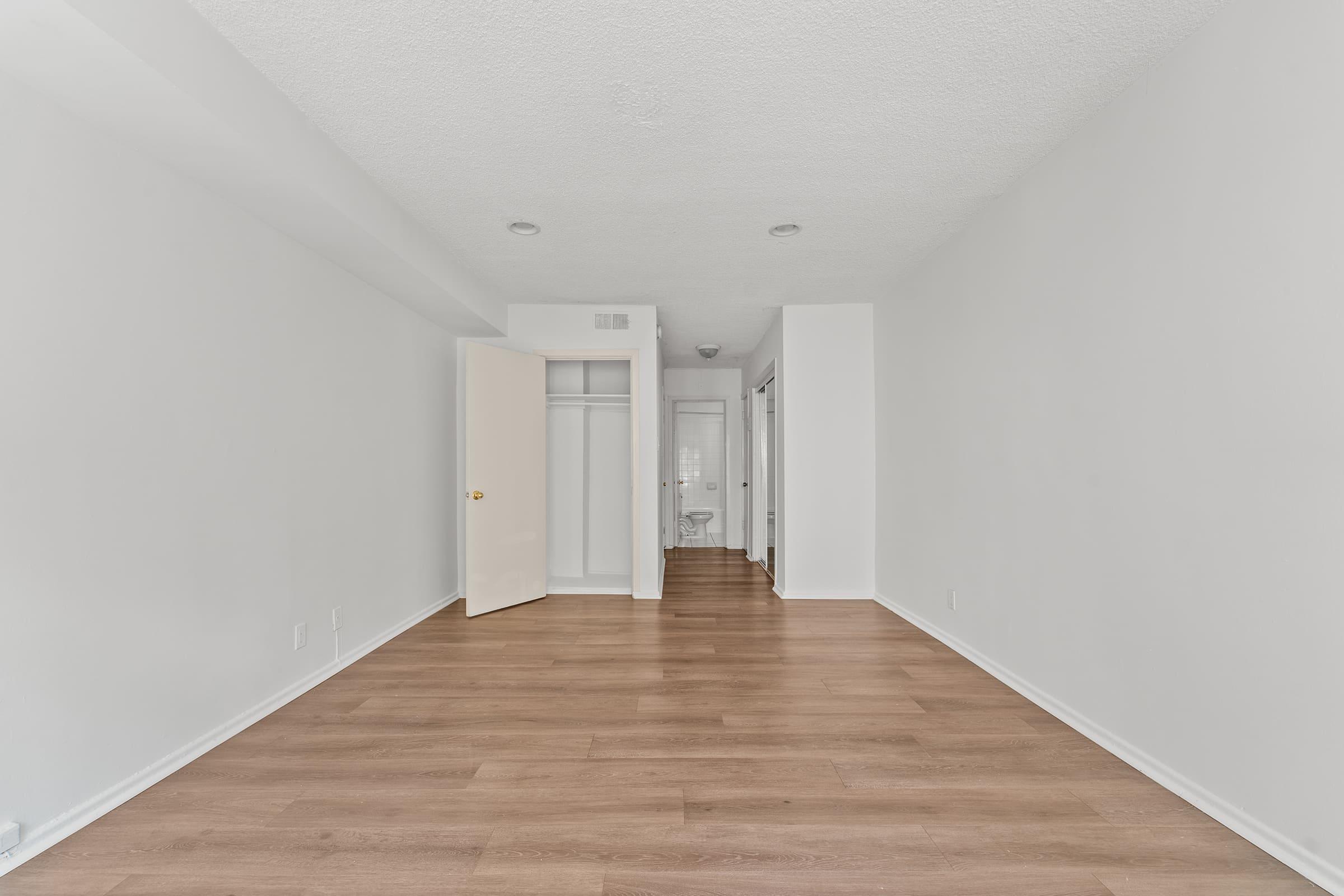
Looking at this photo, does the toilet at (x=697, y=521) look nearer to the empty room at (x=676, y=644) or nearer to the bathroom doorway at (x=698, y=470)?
the bathroom doorway at (x=698, y=470)

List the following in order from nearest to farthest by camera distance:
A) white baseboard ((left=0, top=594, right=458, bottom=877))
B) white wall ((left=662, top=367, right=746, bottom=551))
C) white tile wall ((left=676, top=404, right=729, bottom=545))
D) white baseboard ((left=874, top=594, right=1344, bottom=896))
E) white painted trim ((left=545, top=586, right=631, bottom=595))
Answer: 1. white baseboard ((left=874, top=594, right=1344, bottom=896))
2. white baseboard ((left=0, top=594, right=458, bottom=877))
3. white painted trim ((left=545, top=586, right=631, bottom=595))
4. white wall ((left=662, top=367, right=746, bottom=551))
5. white tile wall ((left=676, top=404, right=729, bottom=545))

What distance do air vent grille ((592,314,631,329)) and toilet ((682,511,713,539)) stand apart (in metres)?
3.90

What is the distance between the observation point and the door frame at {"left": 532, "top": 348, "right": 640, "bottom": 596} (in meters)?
5.13

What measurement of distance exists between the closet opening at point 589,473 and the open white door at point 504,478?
17.6 inches

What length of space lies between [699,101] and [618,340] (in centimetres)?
295

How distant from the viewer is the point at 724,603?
16.3 ft

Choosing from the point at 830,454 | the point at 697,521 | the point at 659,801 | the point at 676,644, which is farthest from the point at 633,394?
the point at 697,521

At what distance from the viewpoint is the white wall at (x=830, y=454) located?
5.06m

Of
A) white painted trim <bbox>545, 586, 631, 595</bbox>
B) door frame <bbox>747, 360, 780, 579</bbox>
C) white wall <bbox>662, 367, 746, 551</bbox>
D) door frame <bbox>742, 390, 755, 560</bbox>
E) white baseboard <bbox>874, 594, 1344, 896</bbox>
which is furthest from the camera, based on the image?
white wall <bbox>662, 367, 746, 551</bbox>

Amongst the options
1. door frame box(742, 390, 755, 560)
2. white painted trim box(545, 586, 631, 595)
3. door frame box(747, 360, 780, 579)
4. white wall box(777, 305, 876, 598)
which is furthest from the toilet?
white wall box(777, 305, 876, 598)

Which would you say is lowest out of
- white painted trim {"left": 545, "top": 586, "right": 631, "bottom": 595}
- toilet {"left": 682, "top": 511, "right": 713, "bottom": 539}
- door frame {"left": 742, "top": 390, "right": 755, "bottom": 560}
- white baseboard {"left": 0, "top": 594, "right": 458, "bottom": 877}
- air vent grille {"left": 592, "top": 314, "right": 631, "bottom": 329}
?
white painted trim {"left": 545, "top": 586, "right": 631, "bottom": 595}

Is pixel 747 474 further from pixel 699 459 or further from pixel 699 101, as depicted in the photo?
pixel 699 101


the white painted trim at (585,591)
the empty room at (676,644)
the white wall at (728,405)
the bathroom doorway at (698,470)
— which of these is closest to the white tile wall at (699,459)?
the bathroom doorway at (698,470)

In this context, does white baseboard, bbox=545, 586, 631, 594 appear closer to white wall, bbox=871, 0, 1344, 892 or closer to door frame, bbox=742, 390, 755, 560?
door frame, bbox=742, 390, 755, 560
